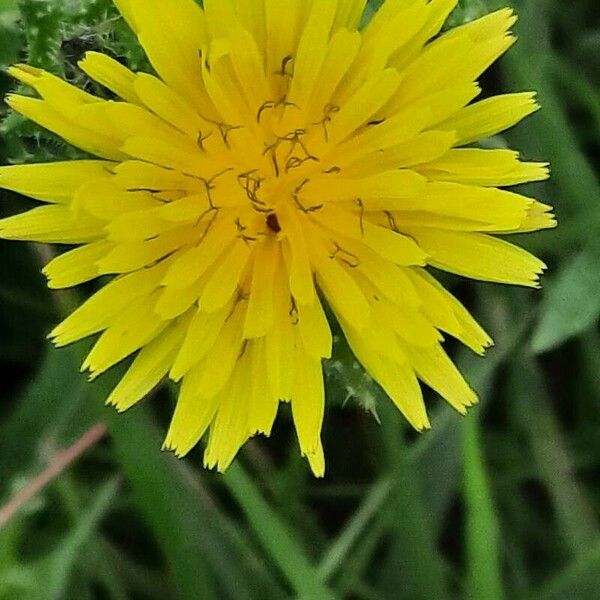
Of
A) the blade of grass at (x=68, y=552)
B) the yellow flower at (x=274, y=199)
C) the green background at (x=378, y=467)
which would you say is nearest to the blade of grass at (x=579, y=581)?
the green background at (x=378, y=467)

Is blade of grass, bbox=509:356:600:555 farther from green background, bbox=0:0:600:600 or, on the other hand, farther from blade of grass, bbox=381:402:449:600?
blade of grass, bbox=381:402:449:600

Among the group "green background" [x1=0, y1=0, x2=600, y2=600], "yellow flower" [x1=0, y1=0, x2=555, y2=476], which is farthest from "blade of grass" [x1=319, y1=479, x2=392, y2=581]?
"yellow flower" [x1=0, y1=0, x2=555, y2=476]

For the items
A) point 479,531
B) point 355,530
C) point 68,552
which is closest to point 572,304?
point 479,531

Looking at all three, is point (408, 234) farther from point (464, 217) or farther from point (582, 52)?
point (582, 52)

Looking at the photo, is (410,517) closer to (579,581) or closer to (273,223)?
(579,581)

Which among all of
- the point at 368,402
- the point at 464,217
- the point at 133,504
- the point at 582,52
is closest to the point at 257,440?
the point at 133,504

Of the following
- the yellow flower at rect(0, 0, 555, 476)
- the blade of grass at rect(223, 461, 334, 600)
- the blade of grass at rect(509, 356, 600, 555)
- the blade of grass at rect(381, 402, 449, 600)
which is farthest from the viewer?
the blade of grass at rect(509, 356, 600, 555)
